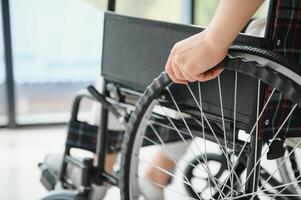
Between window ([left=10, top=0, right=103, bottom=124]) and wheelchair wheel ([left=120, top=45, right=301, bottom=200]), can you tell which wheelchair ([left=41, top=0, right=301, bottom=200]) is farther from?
window ([left=10, top=0, right=103, bottom=124])

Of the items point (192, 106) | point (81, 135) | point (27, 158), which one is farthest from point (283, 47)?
point (27, 158)

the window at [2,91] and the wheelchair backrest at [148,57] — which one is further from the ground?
the wheelchair backrest at [148,57]

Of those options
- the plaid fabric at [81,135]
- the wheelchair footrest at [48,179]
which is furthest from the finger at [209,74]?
the wheelchair footrest at [48,179]

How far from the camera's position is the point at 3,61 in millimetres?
2330

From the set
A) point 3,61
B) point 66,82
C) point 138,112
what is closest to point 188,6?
point 66,82

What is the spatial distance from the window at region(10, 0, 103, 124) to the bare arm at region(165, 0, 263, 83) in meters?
1.70

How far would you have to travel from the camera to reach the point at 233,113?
2.54ft

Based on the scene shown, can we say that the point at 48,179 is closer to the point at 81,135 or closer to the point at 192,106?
the point at 81,135

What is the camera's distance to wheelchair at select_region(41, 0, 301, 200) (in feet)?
2.32

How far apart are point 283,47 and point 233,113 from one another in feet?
0.49

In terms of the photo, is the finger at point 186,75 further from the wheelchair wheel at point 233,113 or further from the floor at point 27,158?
the floor at point 27,158

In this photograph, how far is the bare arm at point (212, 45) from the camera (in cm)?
66

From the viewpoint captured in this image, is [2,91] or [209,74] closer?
[209,74]

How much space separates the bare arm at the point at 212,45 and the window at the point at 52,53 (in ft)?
5.57
